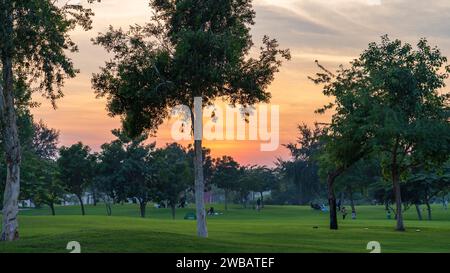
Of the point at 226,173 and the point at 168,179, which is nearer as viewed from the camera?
the point at 168,179

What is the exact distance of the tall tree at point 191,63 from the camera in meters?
44.8

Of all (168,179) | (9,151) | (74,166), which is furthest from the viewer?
(168,179)

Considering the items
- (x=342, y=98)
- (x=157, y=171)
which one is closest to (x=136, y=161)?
(x=157, y=171)

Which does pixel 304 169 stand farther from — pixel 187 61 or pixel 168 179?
pixel 187 61

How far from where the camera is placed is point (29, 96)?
44.0m

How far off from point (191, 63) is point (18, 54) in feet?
37.0

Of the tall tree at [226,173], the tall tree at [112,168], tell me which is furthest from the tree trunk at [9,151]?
the tall tree at [226,173]

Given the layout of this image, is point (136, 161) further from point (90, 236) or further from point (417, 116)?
point (90, 236)

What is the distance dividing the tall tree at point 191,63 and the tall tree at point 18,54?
7988 mm

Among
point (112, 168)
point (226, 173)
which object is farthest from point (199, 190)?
point (226, 173)

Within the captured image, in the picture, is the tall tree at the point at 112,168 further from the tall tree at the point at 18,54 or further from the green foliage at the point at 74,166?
the tall tree at the point at 18,54

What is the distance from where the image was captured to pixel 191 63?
4481 cm

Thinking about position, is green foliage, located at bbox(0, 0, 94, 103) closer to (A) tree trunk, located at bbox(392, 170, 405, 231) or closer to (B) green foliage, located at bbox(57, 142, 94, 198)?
(A) tree trunk, located at bbox(392, 170, 405, 231)
